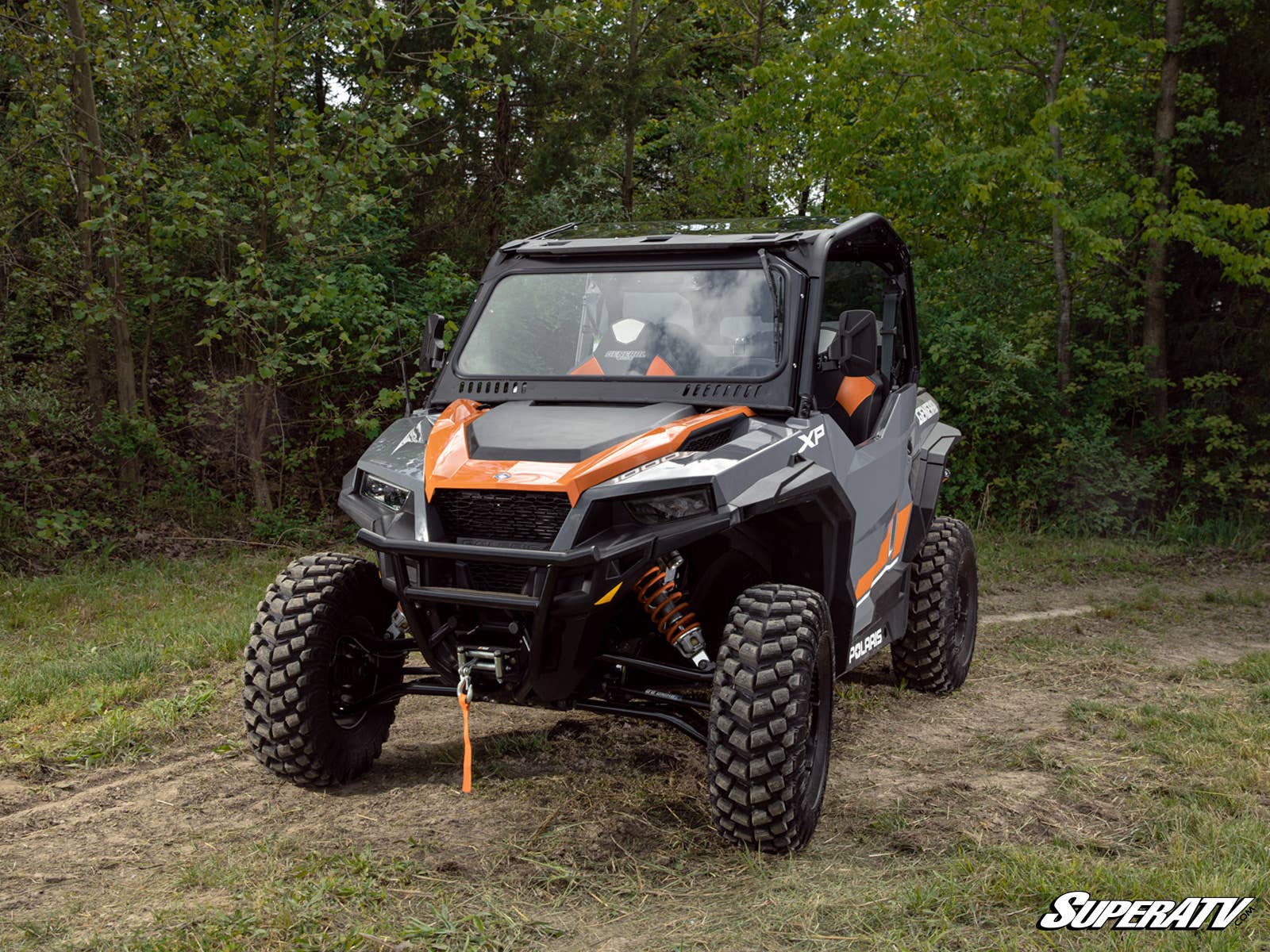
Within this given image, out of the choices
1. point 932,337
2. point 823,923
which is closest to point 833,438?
point 823,923

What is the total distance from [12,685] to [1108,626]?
6852 millimetres

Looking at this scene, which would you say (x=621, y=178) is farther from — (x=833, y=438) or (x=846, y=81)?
(x=833, y=438)

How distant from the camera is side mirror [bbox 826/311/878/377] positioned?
14.8 feet

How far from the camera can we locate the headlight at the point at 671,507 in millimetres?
3971

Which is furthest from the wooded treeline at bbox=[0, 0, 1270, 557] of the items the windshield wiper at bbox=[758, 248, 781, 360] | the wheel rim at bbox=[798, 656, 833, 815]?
the wheel rim at bbox=[798, 656, 833, 815]

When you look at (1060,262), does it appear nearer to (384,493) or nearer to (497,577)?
(384,493)

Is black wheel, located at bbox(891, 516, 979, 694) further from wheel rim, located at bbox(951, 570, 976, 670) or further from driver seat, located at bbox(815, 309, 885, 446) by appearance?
driver seat, located at bbox(815, 309, 885, 446)

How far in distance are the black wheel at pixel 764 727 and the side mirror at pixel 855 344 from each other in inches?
40.3

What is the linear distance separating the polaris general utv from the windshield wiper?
11 mm

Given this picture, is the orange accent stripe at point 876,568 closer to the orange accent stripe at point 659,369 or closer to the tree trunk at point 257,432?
the orange accent stripe at point 659,369

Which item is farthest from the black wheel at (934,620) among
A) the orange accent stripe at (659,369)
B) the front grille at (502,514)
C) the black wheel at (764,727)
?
the front grille at (502,514)

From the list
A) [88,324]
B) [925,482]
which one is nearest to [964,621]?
[925,482]

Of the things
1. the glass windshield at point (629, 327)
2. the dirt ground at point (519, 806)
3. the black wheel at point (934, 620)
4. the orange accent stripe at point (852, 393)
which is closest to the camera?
the dirt ground at point (519, 806)

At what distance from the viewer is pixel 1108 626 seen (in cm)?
820
